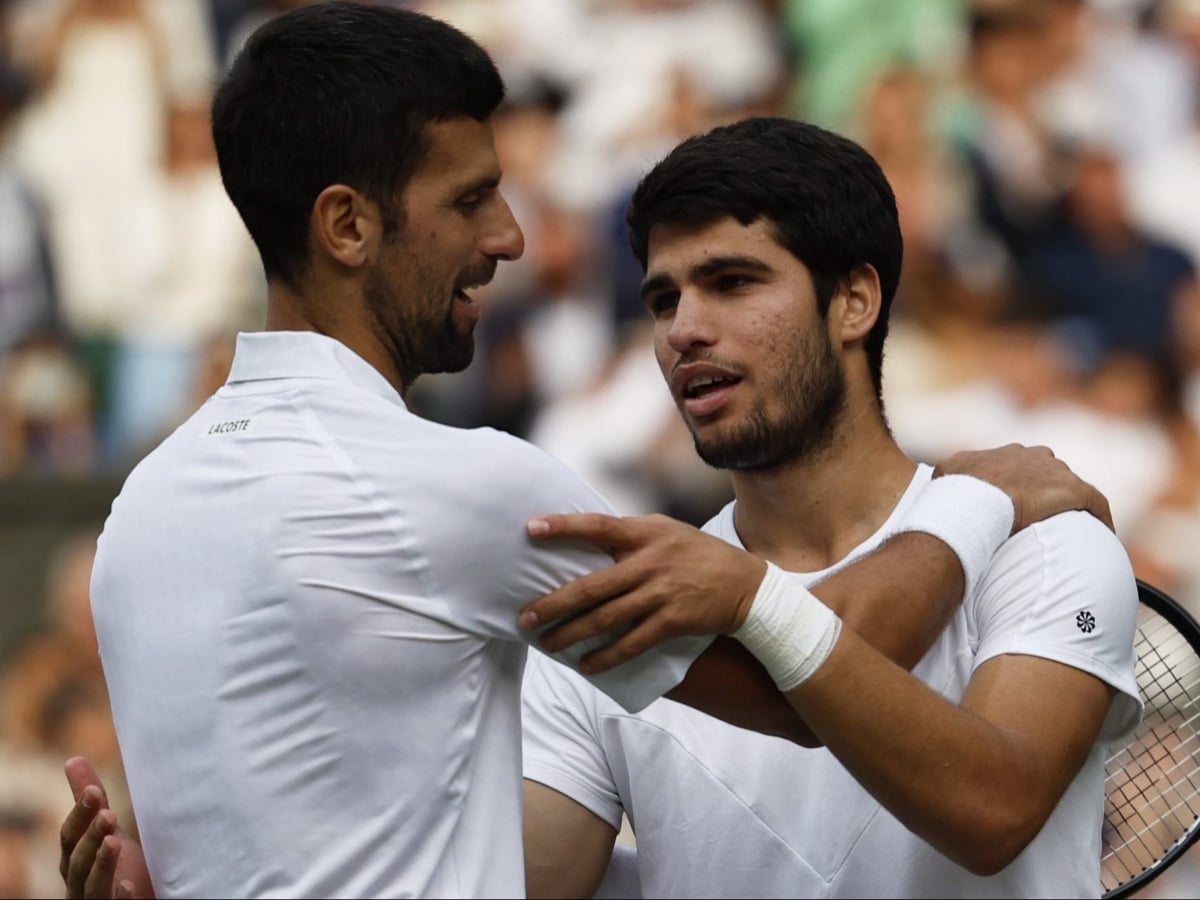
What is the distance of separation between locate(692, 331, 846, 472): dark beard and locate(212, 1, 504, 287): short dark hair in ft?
2.80

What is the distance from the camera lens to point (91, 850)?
9.32ft

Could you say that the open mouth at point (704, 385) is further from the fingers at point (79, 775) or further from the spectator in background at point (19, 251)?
the spectator in background at point (19, 251)

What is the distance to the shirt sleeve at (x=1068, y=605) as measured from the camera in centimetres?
308

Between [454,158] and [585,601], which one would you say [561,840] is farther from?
[454,158]

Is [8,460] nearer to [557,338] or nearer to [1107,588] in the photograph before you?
[557,338]

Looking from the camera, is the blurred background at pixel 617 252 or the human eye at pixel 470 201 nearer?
the human eye at pixel 470 201

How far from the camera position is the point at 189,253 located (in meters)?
8.70

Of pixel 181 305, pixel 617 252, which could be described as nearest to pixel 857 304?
pixel 617 252

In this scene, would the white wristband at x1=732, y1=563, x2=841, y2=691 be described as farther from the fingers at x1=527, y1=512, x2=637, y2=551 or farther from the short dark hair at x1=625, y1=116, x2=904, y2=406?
the short dark hair at x1=625, y1=116, x2=904, y2=406

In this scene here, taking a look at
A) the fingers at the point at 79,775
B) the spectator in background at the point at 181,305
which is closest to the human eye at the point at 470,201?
the fingers at the point at 79,775

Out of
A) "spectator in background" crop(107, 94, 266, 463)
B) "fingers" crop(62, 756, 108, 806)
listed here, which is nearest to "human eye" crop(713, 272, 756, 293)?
"fingers" crop(62, 756, 108, 806)

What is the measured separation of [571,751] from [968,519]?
812 millimetres

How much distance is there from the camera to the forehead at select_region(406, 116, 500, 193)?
2771mm

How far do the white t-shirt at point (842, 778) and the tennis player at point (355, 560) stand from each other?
1.04 ft
